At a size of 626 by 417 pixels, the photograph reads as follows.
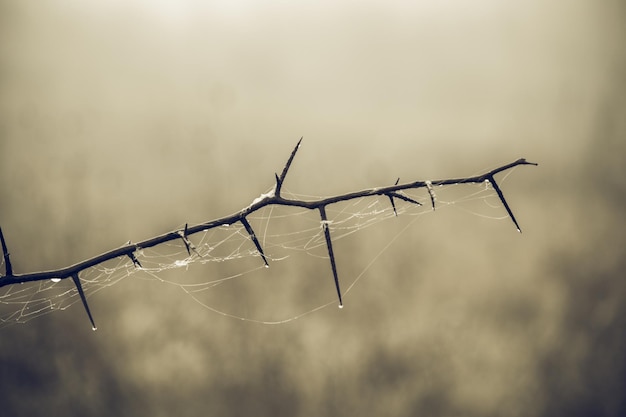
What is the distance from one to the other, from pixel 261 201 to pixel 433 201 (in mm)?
3838

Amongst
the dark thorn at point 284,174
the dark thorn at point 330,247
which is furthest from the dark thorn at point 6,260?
the dark thorn at point 330,247

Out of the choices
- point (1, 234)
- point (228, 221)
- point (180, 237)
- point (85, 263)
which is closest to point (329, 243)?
→ point (228, 221)

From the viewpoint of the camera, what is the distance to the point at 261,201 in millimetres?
8906

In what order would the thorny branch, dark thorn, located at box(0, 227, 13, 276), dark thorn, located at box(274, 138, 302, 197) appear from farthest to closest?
the thorny branch → dark thorn, located at box(0, 227, 13, 276) → dark thorn, located at box(274, 138, 302, 197)

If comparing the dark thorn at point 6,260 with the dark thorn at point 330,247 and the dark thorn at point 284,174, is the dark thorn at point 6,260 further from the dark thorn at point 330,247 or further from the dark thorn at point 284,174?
the dark thorn at point 330,247

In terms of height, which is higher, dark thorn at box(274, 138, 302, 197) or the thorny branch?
dark thorn at box(274, 138, 302, 197)

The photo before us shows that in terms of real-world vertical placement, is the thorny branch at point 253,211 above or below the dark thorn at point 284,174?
below

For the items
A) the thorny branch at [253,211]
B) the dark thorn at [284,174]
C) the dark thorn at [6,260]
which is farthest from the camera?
the thorny branch at [253,211]

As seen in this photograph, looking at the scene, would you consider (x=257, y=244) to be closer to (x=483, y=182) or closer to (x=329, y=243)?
(x=329, y=243)

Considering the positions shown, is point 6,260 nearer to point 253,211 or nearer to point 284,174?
point 253,211

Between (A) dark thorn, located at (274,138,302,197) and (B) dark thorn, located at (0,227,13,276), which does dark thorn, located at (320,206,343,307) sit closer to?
(A) dark thorn, located at (274,138,302,197)

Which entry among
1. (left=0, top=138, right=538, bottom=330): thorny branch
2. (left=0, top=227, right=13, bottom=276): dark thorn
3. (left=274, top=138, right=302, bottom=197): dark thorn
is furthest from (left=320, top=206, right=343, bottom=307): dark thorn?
(left=0, top=227, right=13, bottom=276): dark thorn

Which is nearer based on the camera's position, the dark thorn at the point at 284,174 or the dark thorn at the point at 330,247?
the dark thorn at the point at 284,174

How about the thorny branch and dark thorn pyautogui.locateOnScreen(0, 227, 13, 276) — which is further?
the thorny branch
